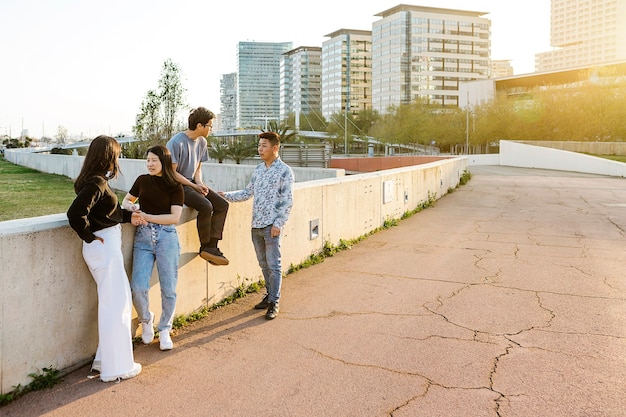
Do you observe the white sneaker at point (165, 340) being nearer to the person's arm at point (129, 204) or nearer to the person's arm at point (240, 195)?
the person's arm at point (129, 204)

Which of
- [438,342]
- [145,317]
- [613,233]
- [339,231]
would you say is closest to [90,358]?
[145,317]

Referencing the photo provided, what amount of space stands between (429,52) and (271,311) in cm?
15599

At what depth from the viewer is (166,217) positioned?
504cm

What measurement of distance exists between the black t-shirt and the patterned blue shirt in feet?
3.86

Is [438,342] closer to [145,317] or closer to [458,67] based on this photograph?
[145,317]

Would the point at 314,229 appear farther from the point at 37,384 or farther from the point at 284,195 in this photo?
the point at 37,384

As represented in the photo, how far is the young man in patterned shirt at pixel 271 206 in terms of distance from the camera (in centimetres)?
607

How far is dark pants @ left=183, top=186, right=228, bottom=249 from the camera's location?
5.71 metres

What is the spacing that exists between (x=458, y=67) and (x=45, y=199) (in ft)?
482

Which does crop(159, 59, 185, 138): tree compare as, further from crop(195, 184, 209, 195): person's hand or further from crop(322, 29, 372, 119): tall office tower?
crop(322, 29, 372, 119): tall office tower

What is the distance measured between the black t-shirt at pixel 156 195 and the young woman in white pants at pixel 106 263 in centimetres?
52

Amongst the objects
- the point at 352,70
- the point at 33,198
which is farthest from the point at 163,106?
the point at 352,70

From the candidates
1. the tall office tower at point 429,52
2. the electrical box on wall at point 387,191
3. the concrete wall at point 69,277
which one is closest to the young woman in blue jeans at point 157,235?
the concrete wall at point 69,277

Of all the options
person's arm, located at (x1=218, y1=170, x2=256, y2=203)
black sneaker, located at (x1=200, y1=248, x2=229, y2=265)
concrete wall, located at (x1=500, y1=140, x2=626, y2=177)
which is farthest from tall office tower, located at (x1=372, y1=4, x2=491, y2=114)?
black sneaker, located at (x1=200, y1=248, x2=229, y2=265)
